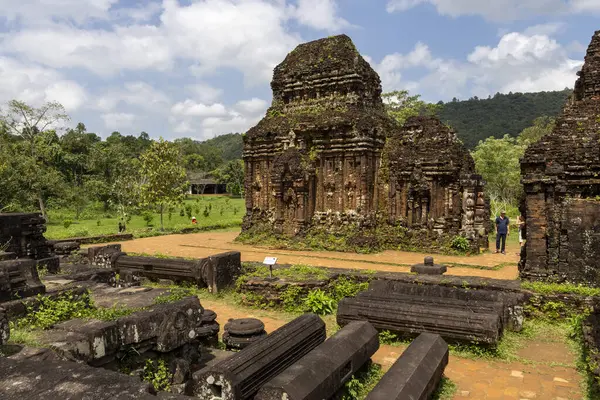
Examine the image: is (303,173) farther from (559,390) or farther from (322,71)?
(559,390)

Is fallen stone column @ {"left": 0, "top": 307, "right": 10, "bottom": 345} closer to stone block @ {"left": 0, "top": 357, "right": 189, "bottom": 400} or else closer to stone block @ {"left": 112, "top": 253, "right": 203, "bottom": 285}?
stone block @ {"left": 0, "top": 357, "right": 189, "bottom": 400}

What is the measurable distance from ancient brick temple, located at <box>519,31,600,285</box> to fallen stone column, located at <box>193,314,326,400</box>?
6440mm

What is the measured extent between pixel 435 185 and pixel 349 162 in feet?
11.6

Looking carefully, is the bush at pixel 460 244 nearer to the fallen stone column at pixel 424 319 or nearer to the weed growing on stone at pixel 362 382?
the fallen stone column at pixel 424 319

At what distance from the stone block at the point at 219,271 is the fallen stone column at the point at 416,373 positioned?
224 inches

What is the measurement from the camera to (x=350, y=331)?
5.97m

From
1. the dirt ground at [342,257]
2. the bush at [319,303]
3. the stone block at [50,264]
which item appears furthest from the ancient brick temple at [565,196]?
the stone block at [50,264]

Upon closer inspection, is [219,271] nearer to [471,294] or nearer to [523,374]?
[471,294]

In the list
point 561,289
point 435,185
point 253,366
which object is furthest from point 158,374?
point 435,185

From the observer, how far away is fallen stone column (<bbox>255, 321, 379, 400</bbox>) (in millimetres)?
4219

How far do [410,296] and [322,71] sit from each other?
13.3 m

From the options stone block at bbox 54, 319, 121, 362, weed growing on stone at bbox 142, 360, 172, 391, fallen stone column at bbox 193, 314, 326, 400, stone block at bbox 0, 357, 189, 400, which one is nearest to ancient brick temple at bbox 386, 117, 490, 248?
fallen stone column at bbox 193, 314, 326, 400

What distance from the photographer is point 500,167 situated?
37.5m

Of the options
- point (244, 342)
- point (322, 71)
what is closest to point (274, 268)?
point (244, 342)
